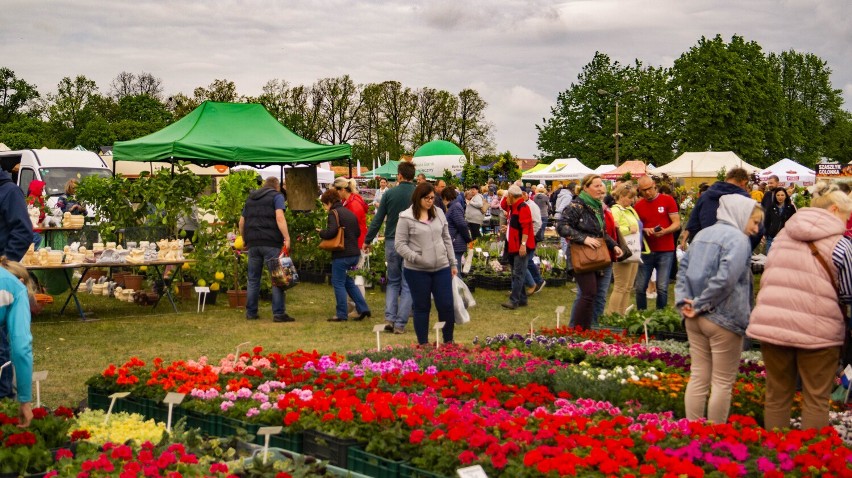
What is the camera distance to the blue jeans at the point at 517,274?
41.7 ft

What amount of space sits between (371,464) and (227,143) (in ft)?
35.9

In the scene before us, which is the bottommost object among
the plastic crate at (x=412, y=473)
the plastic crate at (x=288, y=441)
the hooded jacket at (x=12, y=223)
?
the plastic crate at (x=288, y=441)

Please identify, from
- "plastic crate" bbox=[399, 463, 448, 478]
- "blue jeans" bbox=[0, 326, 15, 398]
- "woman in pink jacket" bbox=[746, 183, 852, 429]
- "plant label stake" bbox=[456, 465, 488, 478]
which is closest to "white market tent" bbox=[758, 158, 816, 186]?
"woman in pink jacket" bbox=[746, 183, 852, 429]

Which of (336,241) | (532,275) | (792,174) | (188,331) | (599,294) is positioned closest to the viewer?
(599,294)

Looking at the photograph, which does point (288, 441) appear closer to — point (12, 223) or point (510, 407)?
point (510, 407)

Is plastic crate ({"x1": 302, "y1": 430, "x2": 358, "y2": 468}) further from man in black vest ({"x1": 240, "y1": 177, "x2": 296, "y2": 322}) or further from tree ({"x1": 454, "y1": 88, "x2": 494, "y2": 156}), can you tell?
tree ({"x1": 454, "y1": 88, "x2": 494, "y2": 156})

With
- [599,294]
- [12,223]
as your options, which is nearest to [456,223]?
[599,294]

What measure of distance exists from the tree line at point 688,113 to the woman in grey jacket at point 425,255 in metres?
42.9

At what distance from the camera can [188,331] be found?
34.9 ft

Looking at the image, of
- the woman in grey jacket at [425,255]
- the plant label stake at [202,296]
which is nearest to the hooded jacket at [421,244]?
the woman in grey jacket at [425,255]

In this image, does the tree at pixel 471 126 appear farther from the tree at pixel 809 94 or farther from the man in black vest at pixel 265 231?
the man in black vest at pixel 265 231

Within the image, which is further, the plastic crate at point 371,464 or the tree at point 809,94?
the tree at point 809,94

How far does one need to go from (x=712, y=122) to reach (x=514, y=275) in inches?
1645

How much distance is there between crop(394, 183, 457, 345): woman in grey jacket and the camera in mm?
8281
